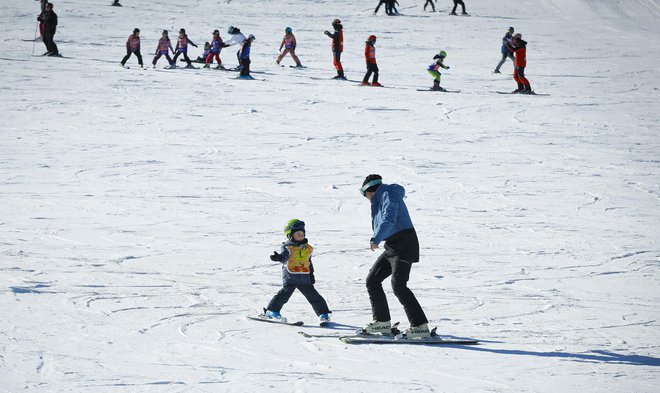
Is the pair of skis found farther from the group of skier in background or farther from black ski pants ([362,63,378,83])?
black ski pants ([362,63,378,83])

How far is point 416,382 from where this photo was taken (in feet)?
15.9

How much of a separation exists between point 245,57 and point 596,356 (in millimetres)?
15656

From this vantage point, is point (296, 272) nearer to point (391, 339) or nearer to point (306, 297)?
point (306, 297)

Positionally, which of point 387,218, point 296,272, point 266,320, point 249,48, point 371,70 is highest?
point 249,48

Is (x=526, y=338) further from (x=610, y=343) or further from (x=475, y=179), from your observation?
(x=475, y=179)

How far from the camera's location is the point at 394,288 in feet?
19.2

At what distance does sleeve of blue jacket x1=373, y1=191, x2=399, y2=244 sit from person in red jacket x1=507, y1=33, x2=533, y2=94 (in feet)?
45.5

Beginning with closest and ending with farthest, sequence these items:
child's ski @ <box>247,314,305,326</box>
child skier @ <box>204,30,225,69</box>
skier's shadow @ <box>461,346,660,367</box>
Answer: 1. skier's shadow @ <box>461,346,660,367</box>
2. child's ski @ <box>247,314,305,326</box>
3. child skier @ <box>204,30,225,69</box>

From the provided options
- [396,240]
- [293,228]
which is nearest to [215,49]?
[293,228]

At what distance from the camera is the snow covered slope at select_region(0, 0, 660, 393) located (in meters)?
5.25

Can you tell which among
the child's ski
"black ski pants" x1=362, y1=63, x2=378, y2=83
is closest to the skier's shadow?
the child's ski

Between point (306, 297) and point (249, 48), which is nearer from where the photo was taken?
point (306, 297)

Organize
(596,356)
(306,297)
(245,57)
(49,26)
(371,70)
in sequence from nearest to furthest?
(596,356) → (306,297) → (371,70) → (245,57) → (49,26)

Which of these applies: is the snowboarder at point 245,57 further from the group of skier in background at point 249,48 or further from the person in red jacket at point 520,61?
the person in red jacket at point 520,61
